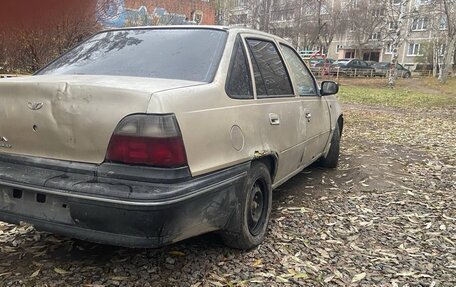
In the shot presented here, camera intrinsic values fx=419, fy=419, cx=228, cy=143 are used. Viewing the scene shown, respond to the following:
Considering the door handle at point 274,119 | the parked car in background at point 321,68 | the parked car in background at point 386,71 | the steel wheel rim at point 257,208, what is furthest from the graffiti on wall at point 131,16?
the parked car in background at point 386,71

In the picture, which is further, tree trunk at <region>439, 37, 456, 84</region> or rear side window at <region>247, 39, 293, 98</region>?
tree trunk at <region>439, 37, 456, 84</region>

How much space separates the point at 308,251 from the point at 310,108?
1.56 m

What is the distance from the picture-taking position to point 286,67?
12.7 feet

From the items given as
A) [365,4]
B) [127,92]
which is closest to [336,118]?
[127,92]

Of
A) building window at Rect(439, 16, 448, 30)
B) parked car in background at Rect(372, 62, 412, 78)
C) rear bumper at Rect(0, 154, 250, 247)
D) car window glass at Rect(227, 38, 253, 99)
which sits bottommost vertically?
parked car in background at Rect(372, 62, 412, 78)

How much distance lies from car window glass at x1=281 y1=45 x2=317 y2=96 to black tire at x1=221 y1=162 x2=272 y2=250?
122cm

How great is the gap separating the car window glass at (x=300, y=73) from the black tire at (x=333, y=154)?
1.04 m

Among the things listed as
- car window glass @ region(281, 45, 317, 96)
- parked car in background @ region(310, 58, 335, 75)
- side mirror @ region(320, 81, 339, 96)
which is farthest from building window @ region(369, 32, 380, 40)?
car window glass @ region(281, 45, 317, 96)

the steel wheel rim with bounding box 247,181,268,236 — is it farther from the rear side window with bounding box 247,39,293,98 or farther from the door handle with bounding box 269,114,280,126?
the rear side window with bounding box 247,39,293,98

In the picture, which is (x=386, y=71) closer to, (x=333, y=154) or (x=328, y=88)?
(x=333, y=154)

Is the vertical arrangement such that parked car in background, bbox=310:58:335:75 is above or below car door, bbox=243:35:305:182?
below

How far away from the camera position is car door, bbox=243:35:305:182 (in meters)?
3.20

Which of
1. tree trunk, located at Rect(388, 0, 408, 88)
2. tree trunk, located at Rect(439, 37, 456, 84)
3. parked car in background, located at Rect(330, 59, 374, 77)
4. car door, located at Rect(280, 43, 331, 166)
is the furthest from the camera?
parked car in background, located at Rect(330, 59, 374, 77)

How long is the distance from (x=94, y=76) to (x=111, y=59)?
40cm
